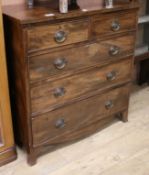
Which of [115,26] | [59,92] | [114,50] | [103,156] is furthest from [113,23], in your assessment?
[103,156]

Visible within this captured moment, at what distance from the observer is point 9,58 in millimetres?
1623

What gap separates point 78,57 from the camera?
167 cm

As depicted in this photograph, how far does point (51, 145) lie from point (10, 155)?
0.27m

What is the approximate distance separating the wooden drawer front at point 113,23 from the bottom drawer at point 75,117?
0.44m

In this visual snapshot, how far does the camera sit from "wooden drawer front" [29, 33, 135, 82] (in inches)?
60.4

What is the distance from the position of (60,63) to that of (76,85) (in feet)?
0.70

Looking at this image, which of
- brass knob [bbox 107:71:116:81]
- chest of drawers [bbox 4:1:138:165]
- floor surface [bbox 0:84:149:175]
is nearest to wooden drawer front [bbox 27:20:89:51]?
chest of drawers [bbox 4:1:138:165]

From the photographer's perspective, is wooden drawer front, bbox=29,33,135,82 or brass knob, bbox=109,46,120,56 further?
brass knob, bbox=109,46,120,56

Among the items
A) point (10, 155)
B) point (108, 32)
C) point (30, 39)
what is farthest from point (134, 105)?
point (30, 39)

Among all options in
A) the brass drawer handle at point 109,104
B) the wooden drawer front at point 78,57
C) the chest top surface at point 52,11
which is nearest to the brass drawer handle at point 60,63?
the wooden drawer front at point 78,57

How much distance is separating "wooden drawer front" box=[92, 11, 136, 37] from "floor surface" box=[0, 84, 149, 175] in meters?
0.77

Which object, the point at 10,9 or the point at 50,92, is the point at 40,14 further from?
the point at 50,92

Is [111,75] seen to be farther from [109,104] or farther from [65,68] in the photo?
[65,68]

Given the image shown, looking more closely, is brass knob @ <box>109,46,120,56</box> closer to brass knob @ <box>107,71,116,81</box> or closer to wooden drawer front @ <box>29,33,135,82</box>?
wooden drawer front @ <box>29,33,135,82</box>
